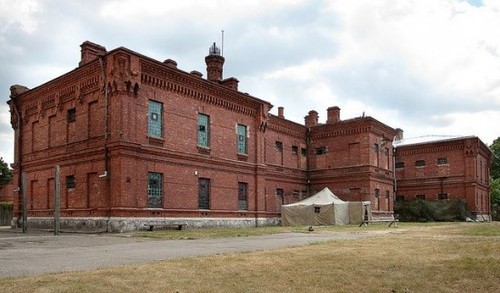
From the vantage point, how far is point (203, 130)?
2884 centimetres

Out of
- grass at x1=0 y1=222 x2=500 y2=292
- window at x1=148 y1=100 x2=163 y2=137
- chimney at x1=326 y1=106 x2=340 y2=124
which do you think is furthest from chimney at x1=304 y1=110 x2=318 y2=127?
grass at x1=0 y1=222 x2=500 y2=292

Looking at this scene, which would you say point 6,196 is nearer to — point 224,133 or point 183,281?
point 224,133

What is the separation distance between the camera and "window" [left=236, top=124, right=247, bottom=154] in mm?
31844

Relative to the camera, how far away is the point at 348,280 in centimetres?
764

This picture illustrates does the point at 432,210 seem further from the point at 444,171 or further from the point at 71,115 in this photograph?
the point at 71,115

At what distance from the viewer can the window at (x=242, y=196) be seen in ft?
103

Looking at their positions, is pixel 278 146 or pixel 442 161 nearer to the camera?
pixel 278 146

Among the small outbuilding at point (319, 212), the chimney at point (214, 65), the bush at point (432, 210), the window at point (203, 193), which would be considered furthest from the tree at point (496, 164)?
the window at point (203, 193)

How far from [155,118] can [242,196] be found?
8.89 metres

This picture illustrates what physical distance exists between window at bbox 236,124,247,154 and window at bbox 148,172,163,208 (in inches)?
297

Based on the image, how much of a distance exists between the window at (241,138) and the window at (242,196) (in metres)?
2.21

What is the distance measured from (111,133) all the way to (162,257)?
13857 mm

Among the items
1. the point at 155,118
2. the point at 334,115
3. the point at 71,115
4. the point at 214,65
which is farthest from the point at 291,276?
the point at 334,115

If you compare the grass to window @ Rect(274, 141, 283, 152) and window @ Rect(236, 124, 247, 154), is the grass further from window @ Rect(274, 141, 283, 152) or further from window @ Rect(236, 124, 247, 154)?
window @ Rect(274, 141, 283, 152)
